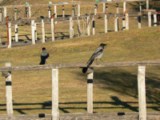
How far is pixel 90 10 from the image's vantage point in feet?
225

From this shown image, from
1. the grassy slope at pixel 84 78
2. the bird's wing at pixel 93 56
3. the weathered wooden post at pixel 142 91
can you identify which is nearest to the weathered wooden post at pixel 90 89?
the bird's wing at pixel 93 56

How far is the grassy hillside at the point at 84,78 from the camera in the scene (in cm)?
2150

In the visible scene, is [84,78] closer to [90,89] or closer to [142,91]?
[90,89]

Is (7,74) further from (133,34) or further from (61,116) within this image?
(133,34)

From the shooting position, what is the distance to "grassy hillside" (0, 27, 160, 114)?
21500mm

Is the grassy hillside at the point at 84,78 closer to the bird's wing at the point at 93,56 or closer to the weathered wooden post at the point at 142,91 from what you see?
the bird's wing at the point at 93,56

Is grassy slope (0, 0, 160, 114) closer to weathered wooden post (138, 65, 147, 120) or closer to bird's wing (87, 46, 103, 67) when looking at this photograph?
bird's wing (87, 46, 103, 67)

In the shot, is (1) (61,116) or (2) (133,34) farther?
(2) (133,34)

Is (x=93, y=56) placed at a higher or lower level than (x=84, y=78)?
higher

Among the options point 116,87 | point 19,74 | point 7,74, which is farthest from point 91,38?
point 7,74

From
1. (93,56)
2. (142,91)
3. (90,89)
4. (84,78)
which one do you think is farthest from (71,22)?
(142,91)

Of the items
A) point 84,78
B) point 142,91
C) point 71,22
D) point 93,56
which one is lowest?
point 84,78

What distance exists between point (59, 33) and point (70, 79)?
30.7 metres

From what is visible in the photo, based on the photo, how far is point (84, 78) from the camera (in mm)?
28500
